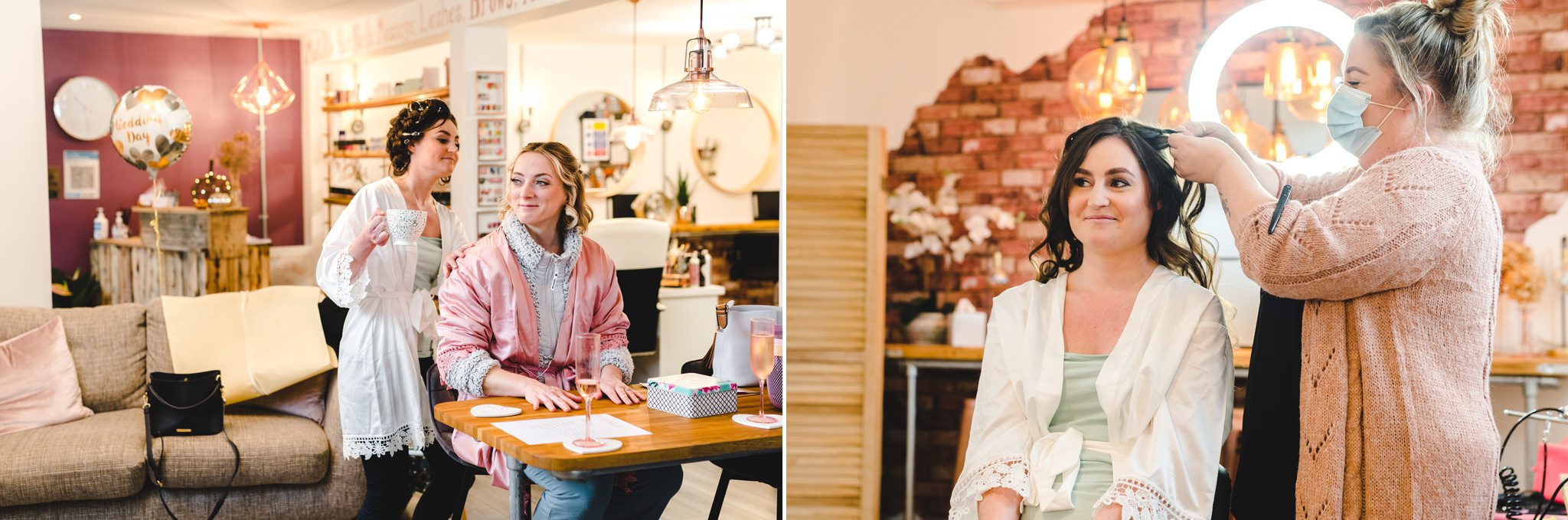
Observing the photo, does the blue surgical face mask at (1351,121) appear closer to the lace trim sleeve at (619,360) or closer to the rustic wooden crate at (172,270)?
the lace trim sleeve at (619,360)

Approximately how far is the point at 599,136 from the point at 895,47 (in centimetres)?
682

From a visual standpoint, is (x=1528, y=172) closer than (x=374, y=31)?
Yes

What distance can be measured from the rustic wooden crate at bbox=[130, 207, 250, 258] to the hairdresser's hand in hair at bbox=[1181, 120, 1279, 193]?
622cm

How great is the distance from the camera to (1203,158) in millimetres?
1026

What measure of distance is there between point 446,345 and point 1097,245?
1.52 metres

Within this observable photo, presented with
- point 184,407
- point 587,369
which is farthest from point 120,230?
point 587,369

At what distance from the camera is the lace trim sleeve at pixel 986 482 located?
1.08 meters

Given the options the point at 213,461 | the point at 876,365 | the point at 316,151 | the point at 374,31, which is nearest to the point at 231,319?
the point at 213,461

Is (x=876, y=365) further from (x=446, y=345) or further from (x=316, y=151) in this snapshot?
(x=316, y=151)

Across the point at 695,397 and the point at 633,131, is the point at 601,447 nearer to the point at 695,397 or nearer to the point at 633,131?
the point at 695,397

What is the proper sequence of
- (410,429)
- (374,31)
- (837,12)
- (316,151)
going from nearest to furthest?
(837,12) < (410,429) < (374,31) < (316,151)

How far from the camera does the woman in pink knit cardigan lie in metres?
1.03

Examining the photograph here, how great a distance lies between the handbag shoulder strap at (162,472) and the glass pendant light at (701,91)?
5.14 ft

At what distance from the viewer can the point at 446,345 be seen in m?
2.21
